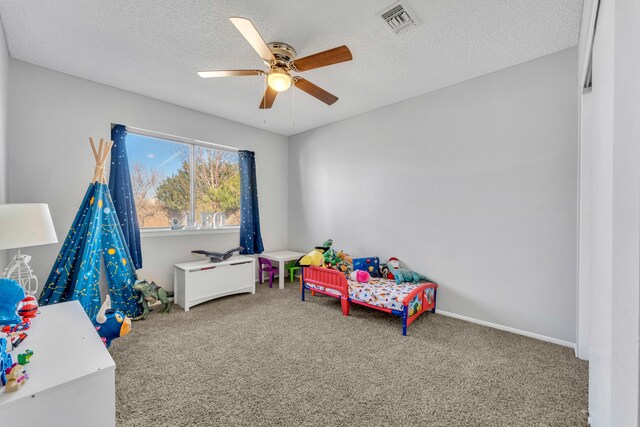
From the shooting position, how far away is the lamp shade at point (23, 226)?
A: 53.6 inches

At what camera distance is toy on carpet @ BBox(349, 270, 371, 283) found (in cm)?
304

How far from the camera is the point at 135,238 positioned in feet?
9.87

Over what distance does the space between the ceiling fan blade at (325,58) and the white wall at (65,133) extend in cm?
227

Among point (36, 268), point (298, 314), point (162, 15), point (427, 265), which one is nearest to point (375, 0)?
point (162, 15)

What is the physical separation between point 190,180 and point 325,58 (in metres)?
2.67

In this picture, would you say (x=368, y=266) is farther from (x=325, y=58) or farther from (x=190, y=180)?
(x=190, y=180)

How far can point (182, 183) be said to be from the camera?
3592mm

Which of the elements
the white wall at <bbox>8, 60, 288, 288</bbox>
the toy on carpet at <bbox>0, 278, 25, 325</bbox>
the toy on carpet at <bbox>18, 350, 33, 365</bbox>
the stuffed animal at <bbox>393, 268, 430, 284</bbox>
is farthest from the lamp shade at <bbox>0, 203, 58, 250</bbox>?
the stuffed animal at <bbox>393, 268, 430, 284</bbox>

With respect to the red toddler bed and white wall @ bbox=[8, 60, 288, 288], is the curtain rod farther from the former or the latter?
the red toddler bed

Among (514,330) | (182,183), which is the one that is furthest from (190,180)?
(514,330)

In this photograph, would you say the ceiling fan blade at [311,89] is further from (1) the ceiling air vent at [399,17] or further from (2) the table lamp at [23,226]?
(2) the table lamp at [23,226]

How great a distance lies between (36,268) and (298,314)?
2586 millimetres

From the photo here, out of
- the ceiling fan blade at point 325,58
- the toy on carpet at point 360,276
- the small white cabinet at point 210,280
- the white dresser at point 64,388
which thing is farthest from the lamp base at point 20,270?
the toy on carpet at point 360,276

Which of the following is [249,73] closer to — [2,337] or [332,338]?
[2,337]
